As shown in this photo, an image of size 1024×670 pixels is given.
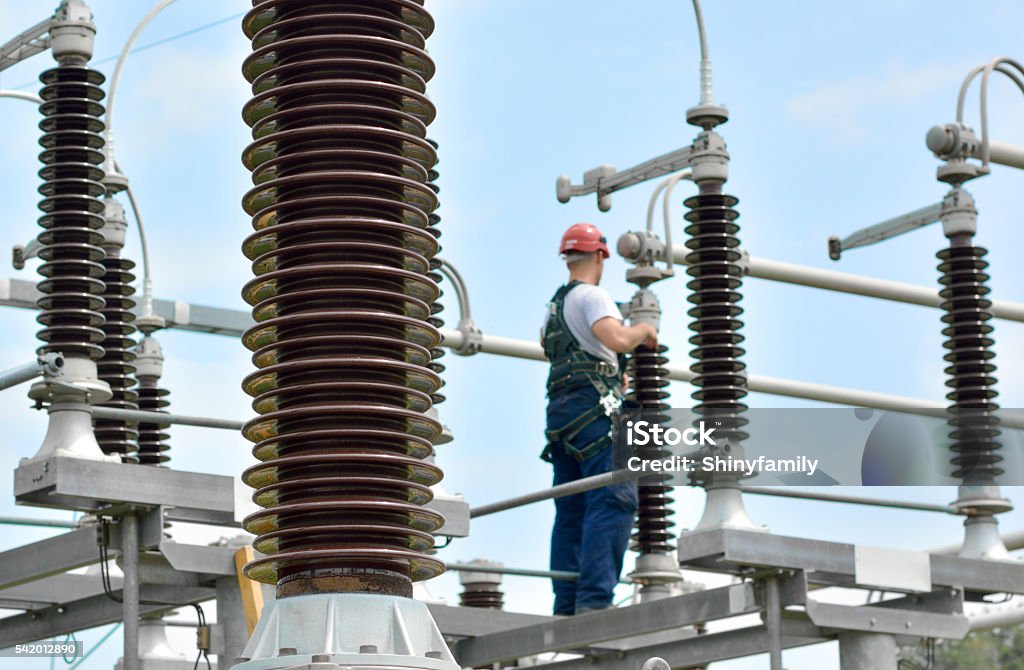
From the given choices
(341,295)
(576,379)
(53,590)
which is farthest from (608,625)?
(341,295)

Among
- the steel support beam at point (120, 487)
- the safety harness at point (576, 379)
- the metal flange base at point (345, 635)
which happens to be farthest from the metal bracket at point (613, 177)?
the metal flange base at point (345, 635)

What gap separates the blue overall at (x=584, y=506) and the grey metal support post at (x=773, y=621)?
1161 mm

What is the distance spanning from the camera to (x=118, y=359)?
304 inches

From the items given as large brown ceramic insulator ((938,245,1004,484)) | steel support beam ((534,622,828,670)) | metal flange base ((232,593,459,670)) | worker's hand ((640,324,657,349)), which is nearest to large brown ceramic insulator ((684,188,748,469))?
worker's hand ((640,324,657,349))

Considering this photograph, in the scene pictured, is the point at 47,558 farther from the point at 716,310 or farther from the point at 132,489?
the point at 716,310

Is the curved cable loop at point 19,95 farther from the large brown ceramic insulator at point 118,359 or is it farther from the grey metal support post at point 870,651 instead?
the grey metal support post at point 870,651

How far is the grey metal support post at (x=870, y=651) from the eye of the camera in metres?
7.05

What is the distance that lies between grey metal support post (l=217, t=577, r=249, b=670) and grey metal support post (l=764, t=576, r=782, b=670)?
79.3 inches

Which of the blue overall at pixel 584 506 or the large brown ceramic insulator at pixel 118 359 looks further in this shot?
the blue overall at pixel 584 506

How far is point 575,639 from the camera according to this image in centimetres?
760

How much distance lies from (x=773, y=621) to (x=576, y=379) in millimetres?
1844

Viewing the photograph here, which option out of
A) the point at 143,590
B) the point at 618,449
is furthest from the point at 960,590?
the point at 143,590

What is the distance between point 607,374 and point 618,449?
38 centimetres

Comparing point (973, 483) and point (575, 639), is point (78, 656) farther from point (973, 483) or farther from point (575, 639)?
point (973, 483)
